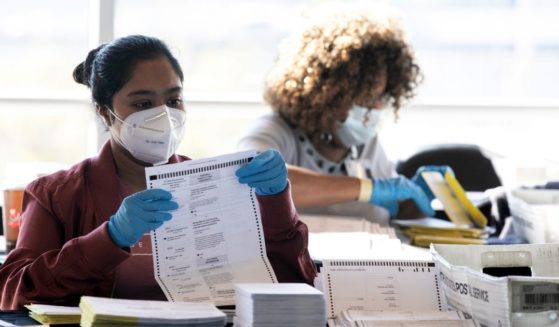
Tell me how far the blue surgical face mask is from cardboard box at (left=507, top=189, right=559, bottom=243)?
53 centimetres

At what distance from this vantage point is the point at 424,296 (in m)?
1.97

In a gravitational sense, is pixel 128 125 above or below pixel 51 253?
above

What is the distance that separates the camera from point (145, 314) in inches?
62.9

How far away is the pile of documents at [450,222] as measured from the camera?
3.07 meters

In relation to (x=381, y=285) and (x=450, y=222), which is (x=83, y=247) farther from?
(x=450, y=222)

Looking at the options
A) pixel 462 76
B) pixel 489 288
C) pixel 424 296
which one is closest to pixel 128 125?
pixel 424 296

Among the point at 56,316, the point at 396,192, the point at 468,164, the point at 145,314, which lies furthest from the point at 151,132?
the point at 468,164

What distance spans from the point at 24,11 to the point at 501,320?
6.38 metres

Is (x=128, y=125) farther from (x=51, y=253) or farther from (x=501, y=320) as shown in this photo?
(x=501, y=320)

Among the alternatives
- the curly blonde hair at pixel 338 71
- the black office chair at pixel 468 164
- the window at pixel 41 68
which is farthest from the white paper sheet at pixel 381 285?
the window at pixel 41 68

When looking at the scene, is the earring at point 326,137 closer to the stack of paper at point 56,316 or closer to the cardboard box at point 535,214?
the cardboard box at point 535,214

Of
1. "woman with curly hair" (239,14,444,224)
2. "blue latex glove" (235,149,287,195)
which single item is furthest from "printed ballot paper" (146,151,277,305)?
"woman with curly hair" (239,14,444,224)

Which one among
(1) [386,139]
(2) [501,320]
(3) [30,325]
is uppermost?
(2) [501,320]

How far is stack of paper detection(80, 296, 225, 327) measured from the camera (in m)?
1.58
